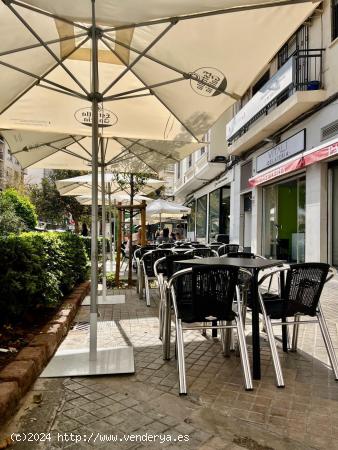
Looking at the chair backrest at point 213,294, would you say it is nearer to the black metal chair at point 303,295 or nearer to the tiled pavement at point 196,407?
the black metal chair at point 303,295

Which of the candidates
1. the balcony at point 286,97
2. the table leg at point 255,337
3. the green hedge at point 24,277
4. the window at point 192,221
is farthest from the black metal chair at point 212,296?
the window at point 192,221

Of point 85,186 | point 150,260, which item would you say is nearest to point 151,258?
point 150,260

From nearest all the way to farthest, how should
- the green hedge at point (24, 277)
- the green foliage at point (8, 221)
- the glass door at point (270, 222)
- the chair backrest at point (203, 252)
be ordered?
the green hedge at point (24, 277) < the chair backrest at point (203, 252) < the green foliage at point (8, 221) < the glass door at point (270, 222)

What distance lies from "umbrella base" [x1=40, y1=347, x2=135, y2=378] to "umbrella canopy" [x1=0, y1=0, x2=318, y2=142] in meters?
2.67

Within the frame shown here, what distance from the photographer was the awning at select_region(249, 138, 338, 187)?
8.90 metres

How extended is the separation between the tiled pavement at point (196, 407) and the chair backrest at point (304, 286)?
0.63m

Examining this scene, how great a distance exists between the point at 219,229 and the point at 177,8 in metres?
20.2

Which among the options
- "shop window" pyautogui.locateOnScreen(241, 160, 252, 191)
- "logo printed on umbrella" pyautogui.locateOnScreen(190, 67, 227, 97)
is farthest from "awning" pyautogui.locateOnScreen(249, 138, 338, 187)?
"logo printed on umbrella" pyautogui.locateOnScreen(190, 67, 227, 97)

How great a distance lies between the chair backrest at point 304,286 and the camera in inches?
142

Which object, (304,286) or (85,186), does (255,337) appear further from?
(85,186)

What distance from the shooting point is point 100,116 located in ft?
17.3

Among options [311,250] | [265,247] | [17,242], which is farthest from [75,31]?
[265,247]

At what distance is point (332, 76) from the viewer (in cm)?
992

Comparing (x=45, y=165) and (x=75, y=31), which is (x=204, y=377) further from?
(x=45, y=165)
